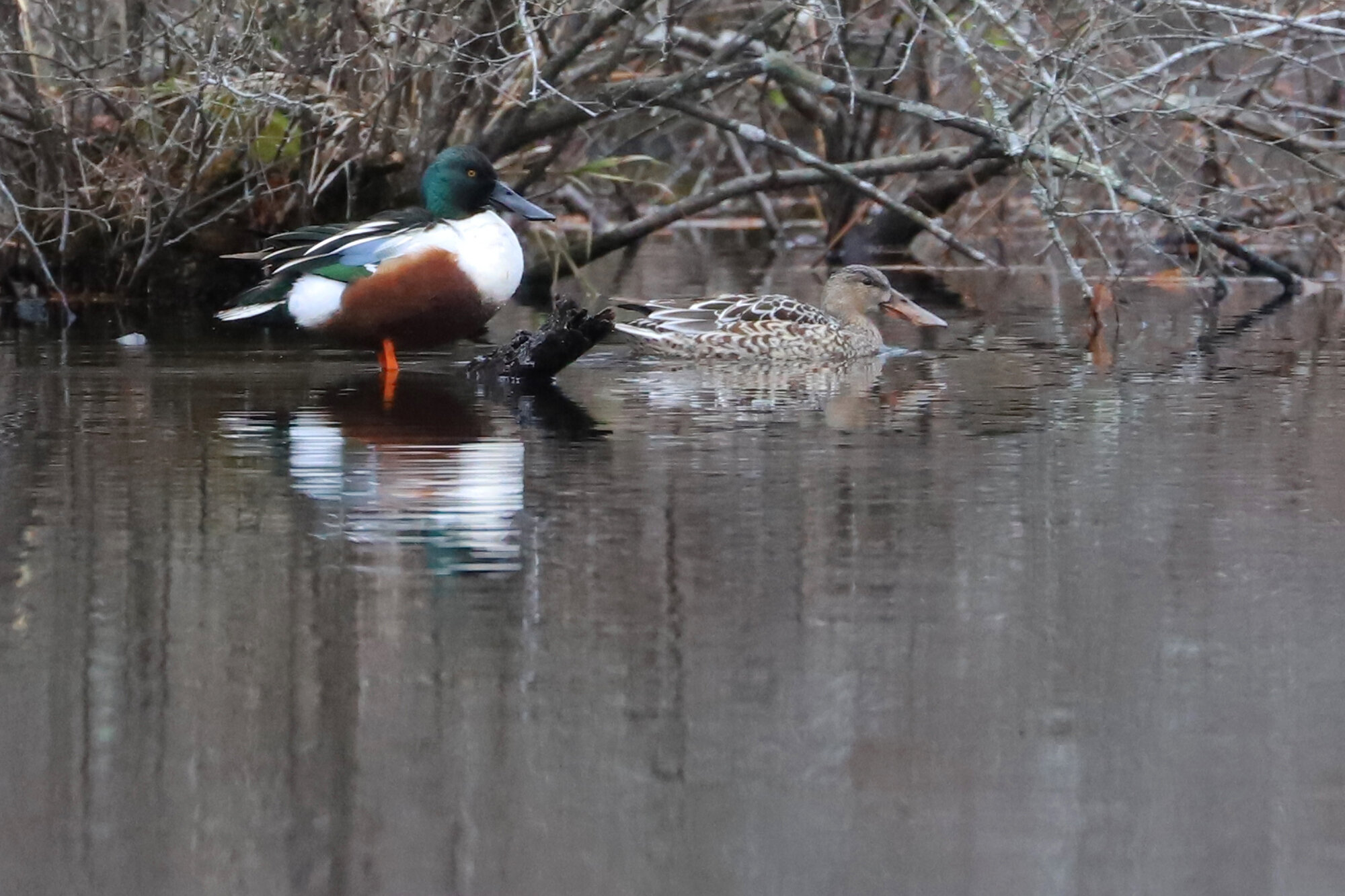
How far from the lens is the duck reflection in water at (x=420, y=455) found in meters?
5.89

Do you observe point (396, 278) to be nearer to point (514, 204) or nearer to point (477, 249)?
point (477, 249)

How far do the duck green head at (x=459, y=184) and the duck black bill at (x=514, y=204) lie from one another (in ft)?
→ 0.35

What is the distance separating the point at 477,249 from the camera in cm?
976

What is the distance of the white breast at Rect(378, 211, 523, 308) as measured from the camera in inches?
383

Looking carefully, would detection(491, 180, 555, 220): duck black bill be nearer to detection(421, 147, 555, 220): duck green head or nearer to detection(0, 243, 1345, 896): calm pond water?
detection(421, 147, 555, 220): duck green head

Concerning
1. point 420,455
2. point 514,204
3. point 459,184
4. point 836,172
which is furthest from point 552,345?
point 836,172

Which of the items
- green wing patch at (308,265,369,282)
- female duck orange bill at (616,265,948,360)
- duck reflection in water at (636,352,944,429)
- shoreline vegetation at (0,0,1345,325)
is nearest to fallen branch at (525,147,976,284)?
shoreline vegetation at (0,0,1345,325)

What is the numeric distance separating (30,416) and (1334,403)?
487 cm

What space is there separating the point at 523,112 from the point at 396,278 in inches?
131

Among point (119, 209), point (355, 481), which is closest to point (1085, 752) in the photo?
point (355, 481)

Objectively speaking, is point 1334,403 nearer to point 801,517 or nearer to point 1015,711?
point 801,517

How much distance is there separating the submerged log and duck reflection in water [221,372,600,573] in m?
0.21

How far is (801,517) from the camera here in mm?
6137

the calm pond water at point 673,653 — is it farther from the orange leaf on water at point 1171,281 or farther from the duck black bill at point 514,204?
the orange leaf on water at point 1171,281
